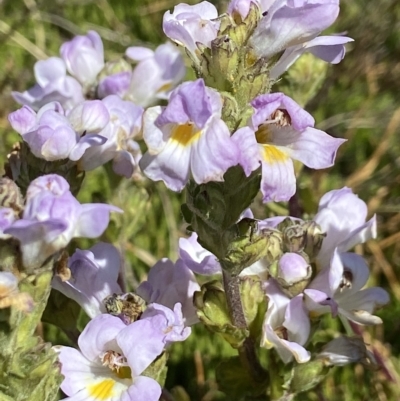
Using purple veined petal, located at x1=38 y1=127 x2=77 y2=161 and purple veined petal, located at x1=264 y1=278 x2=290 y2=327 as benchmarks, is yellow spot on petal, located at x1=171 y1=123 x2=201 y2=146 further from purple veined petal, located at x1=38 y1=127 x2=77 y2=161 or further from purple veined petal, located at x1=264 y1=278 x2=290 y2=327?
purple veined petal, located at x1=264 y1=278 x2=290 y2=327

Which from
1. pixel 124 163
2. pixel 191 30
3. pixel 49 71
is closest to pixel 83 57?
pixel 49 71

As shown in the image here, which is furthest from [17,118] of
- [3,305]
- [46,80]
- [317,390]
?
[317,390]

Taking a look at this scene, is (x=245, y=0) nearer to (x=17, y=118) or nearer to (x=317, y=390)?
(x=17, y=118)

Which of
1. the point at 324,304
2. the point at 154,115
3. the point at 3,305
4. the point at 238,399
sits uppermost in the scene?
the point at 154,115

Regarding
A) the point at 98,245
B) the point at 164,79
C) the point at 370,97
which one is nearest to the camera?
the point at 98,245

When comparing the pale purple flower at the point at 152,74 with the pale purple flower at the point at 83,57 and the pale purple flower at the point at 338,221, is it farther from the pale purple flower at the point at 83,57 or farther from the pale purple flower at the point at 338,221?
the pale purple flower at the point at 338,221

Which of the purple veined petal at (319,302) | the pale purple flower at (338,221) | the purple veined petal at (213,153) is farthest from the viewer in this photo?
the pale purple flower at (338,221)

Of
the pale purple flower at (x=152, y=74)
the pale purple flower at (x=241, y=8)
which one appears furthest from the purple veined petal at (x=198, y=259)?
the pale purple flower at (x=152, y=74)

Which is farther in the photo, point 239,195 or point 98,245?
point 98,245
